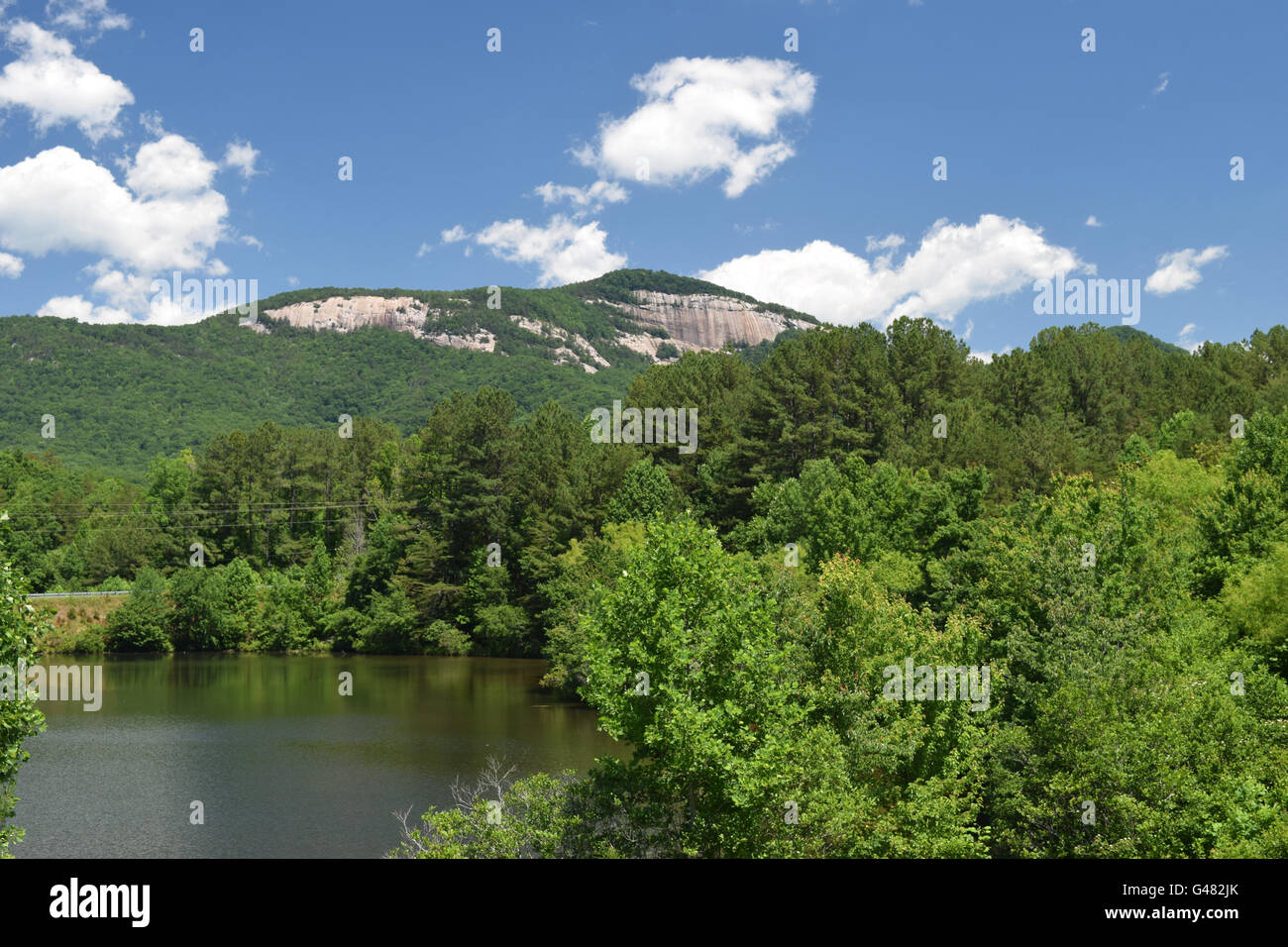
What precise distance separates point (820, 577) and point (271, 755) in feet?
81.1

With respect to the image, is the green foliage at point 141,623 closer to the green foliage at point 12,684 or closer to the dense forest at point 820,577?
the dense forest at point 820,577

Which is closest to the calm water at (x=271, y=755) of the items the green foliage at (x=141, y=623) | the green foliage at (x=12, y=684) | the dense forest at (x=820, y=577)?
the dense forest at (x=820, y=577)

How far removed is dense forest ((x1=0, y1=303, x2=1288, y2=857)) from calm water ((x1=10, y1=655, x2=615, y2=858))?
4.45 meters

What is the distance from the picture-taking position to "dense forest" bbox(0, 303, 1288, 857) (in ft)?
64.4

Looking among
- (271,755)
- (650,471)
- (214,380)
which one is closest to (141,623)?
(271,755)

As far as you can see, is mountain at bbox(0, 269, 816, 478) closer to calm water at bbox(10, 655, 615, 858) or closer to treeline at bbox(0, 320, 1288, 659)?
treeline at bbox(0, 320, 1288, 659)

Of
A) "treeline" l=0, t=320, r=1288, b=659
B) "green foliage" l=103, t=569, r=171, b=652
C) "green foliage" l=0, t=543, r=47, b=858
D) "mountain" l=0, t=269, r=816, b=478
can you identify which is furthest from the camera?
"mountain" l=0, t=269, r=816, b=478

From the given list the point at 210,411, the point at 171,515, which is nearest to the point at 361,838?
the point at 171,515

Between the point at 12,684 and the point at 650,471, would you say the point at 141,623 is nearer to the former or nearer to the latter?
the point at 650,471

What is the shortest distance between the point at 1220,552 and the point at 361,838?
115 feet

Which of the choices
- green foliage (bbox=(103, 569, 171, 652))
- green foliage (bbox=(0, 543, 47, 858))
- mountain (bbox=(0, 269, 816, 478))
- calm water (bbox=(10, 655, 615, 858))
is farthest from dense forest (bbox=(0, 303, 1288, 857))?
mountain (bbox=(0, 269, 816, 478))

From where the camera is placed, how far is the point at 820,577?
4072 centimetres

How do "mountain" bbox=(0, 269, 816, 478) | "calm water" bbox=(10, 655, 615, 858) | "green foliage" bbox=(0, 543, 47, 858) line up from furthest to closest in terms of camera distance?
"mountain" bbox=(0, 269, 816, 478) < "calm water" bbox=(10, 655, 615, 858) < "green foliage" bbox=(0, 543, 47, 858)
